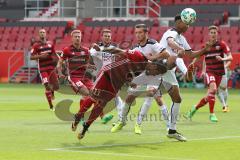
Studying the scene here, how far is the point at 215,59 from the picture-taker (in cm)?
2128

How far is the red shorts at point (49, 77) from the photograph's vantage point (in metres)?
23.3

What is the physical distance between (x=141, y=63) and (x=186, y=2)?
3468 centimetres

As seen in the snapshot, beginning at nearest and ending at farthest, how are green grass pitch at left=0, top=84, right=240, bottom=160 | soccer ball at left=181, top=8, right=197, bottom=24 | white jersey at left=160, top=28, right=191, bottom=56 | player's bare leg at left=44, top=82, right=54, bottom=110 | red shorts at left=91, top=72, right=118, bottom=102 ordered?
green grass pitch at left=0, top=84, right=240, bottom=160 < red shorts at left=91, top=72, right=118, bottom=102 < soccer ball at left=181, top=8, right=197, bottom=24 < white jersey at left=160, top=28, right=191, bottom=56 < player's bare leg at left=44, top=82, right=54, bottom=110

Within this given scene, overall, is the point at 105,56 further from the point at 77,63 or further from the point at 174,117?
the point at 174,117

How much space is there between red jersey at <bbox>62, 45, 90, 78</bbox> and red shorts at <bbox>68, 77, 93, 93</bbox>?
0.16 metres

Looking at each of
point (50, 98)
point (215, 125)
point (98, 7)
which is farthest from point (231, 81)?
point (215, 125)

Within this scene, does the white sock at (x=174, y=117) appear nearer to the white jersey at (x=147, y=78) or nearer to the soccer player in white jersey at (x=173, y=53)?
the soccer player in white jersey at (x=173, y=53)

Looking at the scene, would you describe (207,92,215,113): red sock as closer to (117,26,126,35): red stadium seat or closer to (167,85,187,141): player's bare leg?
(167,85,187,141): player's bare leg

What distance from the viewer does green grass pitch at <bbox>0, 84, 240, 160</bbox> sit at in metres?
11.6

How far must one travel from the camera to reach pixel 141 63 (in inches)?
557

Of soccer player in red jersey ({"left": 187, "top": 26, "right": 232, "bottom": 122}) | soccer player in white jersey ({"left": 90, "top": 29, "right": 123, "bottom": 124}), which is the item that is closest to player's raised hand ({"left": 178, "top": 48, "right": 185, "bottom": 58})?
soccer player in white jersey ({"left": 90, "top": 29, "right": 123, "bottom": 124})

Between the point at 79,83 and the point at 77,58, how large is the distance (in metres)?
0.93

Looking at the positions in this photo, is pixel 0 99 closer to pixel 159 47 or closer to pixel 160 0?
pixel 159 47

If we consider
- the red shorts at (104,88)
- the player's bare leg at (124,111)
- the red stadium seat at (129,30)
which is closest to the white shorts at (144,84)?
the player's bare leg at (124,111)
